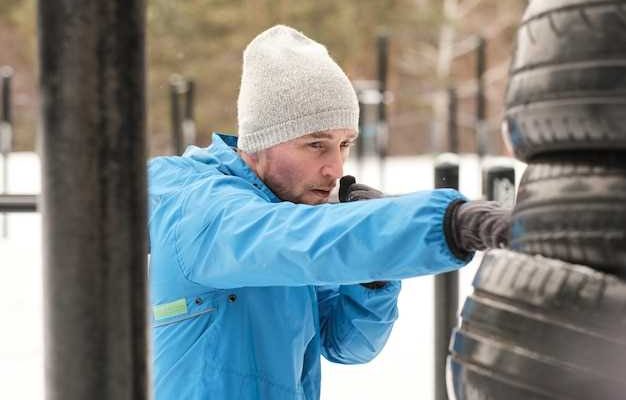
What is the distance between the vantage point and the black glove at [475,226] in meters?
1.24

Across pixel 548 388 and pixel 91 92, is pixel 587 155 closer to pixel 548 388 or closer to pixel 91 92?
pixel 548 388

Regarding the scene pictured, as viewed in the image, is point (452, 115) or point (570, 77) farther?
A: point (452, 115)

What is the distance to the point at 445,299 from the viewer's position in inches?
117

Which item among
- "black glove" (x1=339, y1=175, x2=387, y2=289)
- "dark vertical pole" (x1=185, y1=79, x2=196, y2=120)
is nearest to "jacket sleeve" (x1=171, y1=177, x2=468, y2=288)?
"black glove" (x1=339, y1=175, x2=387, y2=289)

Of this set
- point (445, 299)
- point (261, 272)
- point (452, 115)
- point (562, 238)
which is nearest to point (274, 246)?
point (261, 272)

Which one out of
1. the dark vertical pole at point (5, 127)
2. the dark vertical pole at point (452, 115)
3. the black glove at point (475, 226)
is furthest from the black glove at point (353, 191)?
the dark vertical pole at point (452, 115)

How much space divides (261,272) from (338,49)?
2966 centimetres

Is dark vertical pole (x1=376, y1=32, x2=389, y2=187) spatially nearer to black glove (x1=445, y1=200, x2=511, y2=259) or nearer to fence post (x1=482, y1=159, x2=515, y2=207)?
fence post (x1=482, y1=159, x2=515, y2=207)

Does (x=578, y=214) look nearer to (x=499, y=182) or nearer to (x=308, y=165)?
(x=308, y=165)

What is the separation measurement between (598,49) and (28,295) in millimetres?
4897

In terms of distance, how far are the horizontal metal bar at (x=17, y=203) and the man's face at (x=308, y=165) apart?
1.28m

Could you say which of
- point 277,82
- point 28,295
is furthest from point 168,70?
point 277,82

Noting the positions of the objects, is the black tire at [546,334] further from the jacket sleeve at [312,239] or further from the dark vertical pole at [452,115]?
the dark vertical pole at [452,115]

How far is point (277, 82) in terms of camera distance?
7.20 ft
